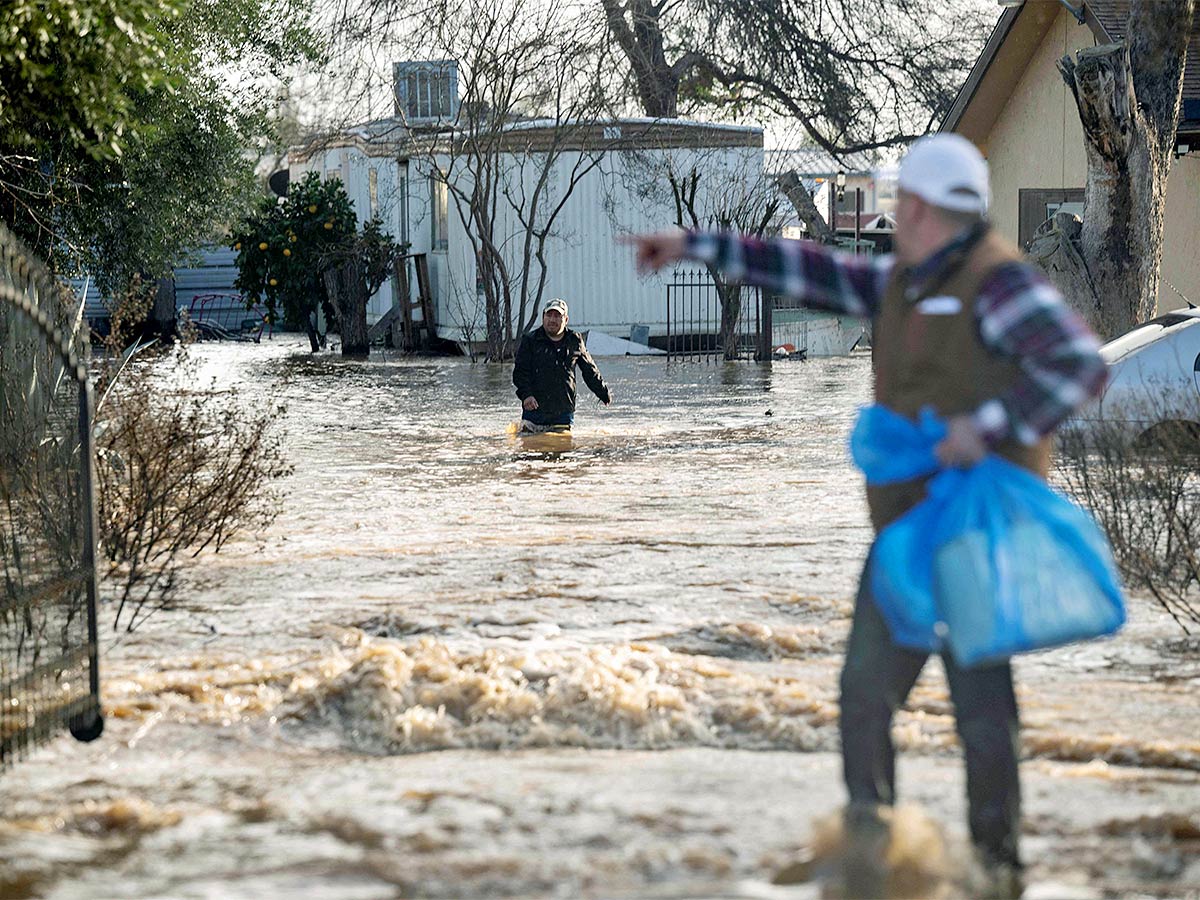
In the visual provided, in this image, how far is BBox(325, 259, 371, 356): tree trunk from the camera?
105 ft

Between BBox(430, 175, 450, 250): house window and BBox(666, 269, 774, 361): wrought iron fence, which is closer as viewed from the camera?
BBox(666, 269, 774, 361): wrought iron fence

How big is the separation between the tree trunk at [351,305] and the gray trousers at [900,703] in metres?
28.0

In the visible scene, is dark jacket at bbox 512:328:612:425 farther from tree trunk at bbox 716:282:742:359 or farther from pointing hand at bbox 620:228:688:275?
tree trunk at bbox 716:282:742:359

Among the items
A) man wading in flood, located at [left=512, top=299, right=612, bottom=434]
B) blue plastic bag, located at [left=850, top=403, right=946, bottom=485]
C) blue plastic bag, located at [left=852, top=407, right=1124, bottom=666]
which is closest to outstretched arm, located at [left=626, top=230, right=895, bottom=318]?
blue plastic bag, located at [left=850, top=403, right=946, bottom=485]

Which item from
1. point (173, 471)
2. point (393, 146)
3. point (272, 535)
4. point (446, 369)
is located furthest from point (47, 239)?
point (393, 146)

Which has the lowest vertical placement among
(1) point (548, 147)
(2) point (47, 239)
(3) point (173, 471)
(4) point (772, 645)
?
(4) point (772, 645)

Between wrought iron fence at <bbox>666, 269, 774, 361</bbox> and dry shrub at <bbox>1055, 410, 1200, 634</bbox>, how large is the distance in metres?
19.2

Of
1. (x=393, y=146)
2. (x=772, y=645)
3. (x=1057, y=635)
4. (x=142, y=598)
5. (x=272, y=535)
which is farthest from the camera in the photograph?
(x=393, y=146)

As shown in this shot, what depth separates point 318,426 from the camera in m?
18.6

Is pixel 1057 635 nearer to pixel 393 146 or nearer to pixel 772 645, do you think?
pixel 772 645

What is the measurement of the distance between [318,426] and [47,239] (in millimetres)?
4138

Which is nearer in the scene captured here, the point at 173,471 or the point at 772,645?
the point at 772,645

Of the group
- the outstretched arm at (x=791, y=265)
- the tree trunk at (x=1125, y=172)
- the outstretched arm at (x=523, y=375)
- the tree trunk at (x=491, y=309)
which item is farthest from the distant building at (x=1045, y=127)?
the outstretched arm at (x=791, y=265)

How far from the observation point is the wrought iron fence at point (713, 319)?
94.6 ft
